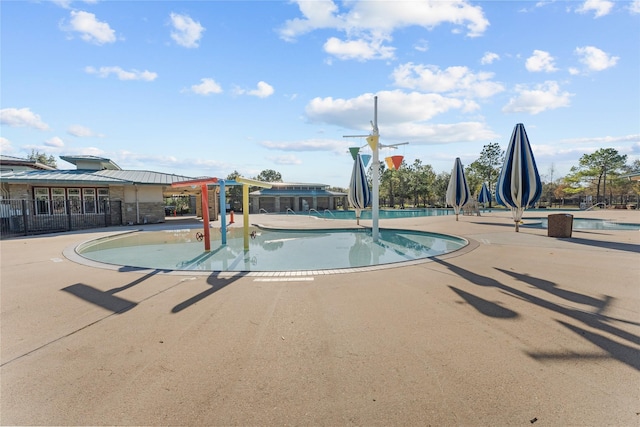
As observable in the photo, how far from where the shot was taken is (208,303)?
474 cm

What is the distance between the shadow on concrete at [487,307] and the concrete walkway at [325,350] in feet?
0.13

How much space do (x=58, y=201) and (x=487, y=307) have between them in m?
23.4

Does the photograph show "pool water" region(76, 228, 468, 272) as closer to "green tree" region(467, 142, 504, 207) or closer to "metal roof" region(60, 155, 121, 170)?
"metal roof" region(60, 155, 121, 170)

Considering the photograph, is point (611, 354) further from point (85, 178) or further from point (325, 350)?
point (85, 178)

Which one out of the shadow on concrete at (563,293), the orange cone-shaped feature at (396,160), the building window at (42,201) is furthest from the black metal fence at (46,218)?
the shadow on concrete at (563,293)

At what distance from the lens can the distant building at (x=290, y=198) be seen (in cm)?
3697

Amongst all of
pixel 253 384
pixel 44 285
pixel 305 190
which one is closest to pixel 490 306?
pixel 253 384

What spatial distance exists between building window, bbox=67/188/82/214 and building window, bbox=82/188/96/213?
Result: 26cm

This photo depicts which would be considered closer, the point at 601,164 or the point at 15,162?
the point at 15,162

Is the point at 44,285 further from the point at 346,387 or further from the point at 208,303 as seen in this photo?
the point at 346,387

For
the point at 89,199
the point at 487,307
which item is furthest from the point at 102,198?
the point at 487,307

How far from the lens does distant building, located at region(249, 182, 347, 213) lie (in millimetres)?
36969

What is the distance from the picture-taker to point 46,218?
1741 cm

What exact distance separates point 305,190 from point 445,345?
3718cm
